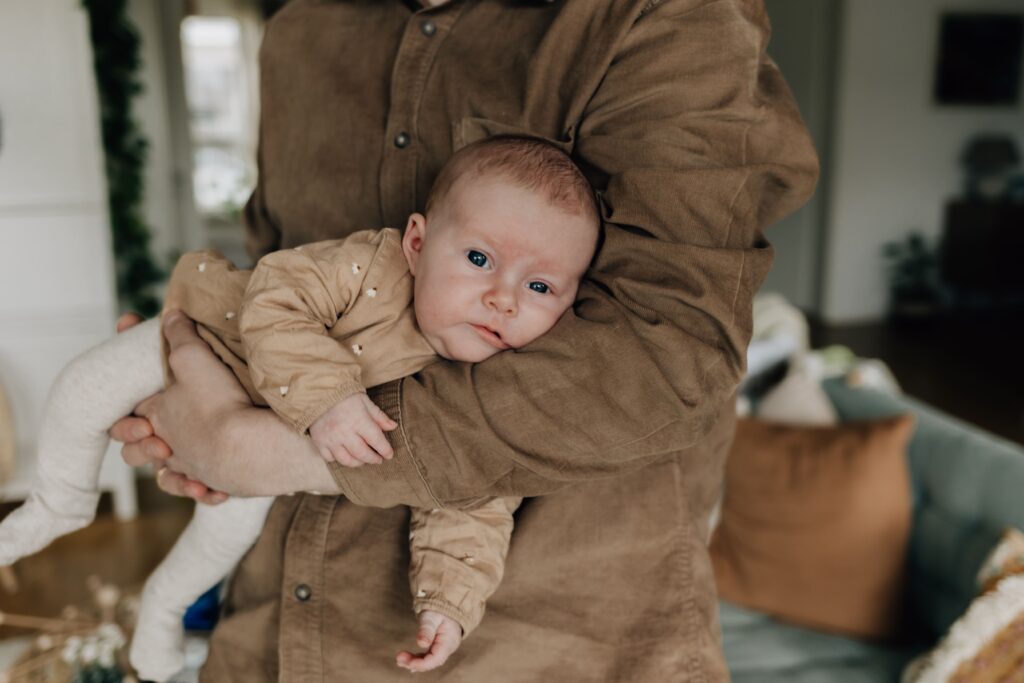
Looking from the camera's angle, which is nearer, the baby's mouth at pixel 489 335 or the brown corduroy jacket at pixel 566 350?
the brown corduroy jacket at pixel 566 350

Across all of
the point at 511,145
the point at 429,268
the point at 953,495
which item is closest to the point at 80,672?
the point at 429,268

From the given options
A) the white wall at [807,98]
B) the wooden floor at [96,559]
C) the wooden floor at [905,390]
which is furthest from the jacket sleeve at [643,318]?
the white wall at [807,98]

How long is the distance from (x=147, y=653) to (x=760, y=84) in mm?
1155

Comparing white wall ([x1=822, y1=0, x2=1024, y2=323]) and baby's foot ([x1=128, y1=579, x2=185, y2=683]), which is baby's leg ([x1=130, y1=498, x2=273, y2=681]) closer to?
baby's foot ([x1=128, y1=579, x2=185, y2=683])

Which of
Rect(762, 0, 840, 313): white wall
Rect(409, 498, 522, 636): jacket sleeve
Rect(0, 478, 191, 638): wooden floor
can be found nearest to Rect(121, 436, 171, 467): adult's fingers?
Rect(409, 498, 522, 636): jacket sleeve

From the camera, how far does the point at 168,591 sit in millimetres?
1221

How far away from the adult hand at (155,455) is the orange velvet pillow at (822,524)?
174 cm

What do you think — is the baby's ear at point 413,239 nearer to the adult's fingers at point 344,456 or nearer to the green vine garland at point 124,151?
the adult's fingers at point 344,456

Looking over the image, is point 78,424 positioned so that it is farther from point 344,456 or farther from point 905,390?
point 905,390

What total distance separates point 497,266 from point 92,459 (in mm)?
623

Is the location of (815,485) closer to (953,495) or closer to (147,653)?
(953,495)

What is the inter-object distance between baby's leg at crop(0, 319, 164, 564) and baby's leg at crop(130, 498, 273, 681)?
0.15 metres

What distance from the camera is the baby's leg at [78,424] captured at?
3.61ft

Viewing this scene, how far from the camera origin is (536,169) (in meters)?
0.96
